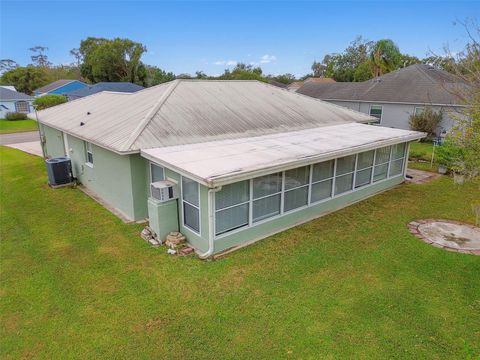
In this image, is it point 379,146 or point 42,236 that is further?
point 379,146

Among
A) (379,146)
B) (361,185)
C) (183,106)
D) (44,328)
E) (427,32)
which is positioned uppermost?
(427,32)

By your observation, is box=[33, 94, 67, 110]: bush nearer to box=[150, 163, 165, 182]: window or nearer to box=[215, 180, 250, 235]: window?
box=[150, 163, 165, 182]: window

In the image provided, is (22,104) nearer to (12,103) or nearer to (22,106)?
(22,106)

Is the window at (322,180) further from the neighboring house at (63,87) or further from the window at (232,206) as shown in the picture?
the neighboring house at (63,87)

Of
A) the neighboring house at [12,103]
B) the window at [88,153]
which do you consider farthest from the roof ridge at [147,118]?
the neighboring house at [12,103]

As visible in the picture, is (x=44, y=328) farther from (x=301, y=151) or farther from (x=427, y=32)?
(x=427, y=32)

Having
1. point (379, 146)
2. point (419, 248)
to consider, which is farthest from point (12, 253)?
point (379, 146)

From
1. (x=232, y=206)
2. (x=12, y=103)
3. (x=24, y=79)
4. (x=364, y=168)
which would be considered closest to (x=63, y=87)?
(x=12, y=103)

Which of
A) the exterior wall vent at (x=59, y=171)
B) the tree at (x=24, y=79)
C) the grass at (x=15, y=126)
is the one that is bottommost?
the grass at (x=15, y=126)
